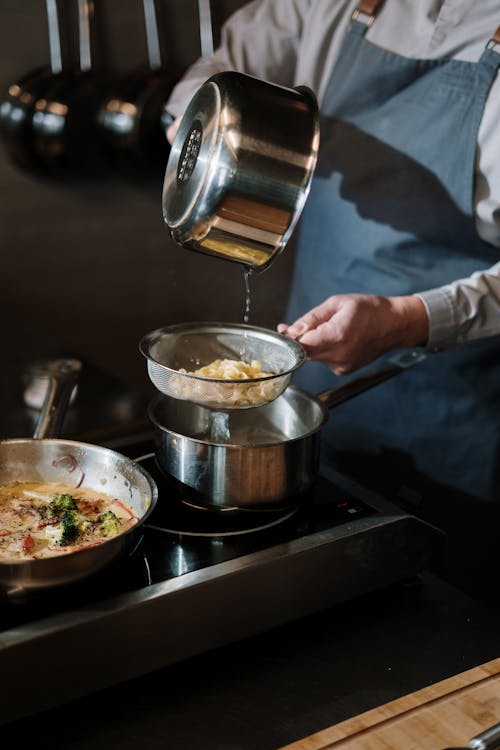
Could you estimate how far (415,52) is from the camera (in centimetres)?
166

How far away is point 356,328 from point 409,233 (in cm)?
40

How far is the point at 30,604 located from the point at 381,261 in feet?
3.47

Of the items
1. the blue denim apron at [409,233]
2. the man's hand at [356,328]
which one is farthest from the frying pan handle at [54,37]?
the man's hand at [356,328]

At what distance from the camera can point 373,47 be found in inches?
66.5

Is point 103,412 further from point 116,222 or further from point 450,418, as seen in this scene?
point 450,418

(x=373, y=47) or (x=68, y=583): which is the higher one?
(x=373, y=47)

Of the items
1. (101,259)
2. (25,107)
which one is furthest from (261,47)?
(101,259)

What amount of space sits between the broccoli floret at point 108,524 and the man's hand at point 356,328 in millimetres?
415

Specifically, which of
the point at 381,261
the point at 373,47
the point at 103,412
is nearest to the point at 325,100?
the point at 373,47

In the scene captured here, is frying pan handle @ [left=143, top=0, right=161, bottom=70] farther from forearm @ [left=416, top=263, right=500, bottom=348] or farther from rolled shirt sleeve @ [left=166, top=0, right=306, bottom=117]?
forearm @ [left=416, top=263, right=500, bottom=348]

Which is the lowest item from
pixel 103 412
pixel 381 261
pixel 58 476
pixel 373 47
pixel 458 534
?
pixel 458 534

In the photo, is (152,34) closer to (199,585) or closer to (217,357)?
(217,357)

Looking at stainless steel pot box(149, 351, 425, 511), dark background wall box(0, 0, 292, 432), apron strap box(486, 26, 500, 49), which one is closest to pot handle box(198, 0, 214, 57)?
dark background wall box(0, 0, 292, 432)

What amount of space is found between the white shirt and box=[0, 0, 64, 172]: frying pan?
0.35m
